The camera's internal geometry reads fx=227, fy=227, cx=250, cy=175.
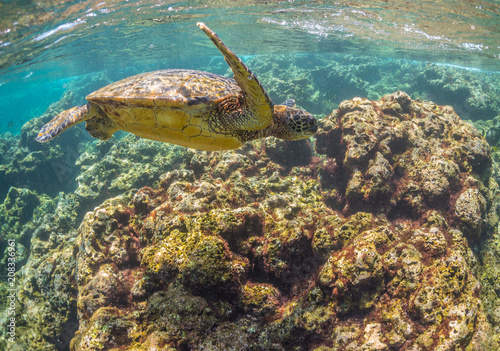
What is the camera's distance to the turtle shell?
380 centimetres

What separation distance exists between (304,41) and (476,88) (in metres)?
17.6

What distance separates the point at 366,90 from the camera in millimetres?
20594

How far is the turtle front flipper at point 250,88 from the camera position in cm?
261

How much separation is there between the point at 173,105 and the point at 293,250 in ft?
10.5

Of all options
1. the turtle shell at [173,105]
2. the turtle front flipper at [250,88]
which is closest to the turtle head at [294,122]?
the turtle front flipper at [250,88]

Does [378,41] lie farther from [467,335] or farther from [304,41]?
[467,335]

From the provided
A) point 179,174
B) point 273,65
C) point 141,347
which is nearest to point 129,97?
point 179,174

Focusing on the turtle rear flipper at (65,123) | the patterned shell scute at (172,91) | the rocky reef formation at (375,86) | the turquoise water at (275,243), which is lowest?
the rocky reef formation at (375,86)

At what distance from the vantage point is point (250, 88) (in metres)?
3.12

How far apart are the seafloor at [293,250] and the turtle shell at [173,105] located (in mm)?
1289

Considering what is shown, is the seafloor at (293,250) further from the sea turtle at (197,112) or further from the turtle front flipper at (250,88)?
the turtle front flipper at (250,88)

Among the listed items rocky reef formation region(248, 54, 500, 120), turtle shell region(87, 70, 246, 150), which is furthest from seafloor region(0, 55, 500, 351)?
rocky reef formation region(248, 54, 500, 120)

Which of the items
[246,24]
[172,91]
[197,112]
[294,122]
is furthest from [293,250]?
[246,24]

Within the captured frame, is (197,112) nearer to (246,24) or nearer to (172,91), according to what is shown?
(172,91)
